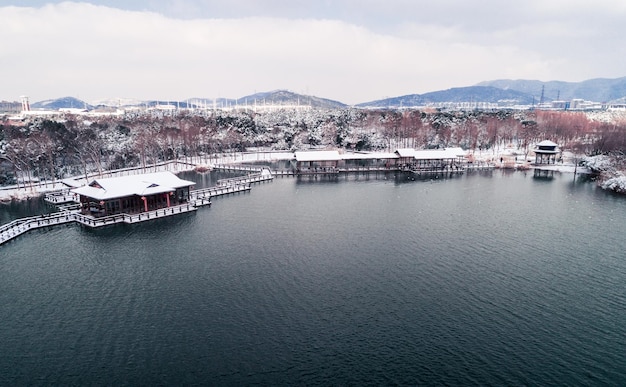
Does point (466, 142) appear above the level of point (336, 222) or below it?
above

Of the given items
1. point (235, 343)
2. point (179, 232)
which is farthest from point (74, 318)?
point (179, 232)

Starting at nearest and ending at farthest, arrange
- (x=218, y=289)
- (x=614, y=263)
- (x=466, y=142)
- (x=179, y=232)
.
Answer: (x=218, y=289)
(x=614, y=263)
(x=179, y=232)
(x=466, y=142)

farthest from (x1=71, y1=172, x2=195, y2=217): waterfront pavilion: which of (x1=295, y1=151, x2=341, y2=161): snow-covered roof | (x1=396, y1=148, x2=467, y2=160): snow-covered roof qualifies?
(x1=396, y1=148, x2=467, y2=160): snow-covered roof

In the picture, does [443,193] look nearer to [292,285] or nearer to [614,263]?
[614,263]

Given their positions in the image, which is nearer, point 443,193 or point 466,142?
point 443,193

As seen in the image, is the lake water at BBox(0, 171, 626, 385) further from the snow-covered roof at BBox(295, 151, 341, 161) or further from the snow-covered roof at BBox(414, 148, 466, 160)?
the snow-covered roof at BBox(414, 148, 466, 160)
